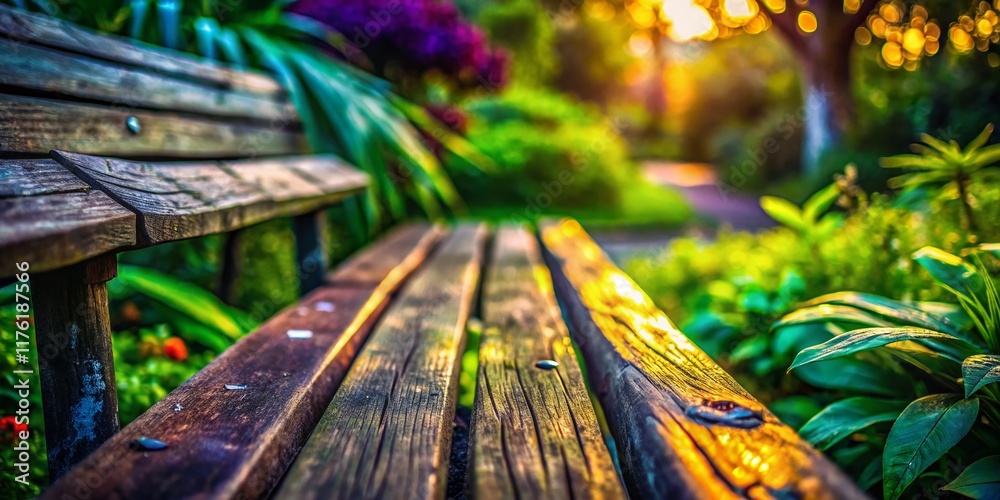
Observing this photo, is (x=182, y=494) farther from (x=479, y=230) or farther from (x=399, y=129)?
(x=479, y=230)

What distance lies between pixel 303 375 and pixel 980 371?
4.05 ft

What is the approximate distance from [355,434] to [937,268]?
132 cm

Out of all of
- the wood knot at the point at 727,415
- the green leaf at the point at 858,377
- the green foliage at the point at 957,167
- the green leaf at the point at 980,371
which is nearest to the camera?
the wood knot at the point at 727,415

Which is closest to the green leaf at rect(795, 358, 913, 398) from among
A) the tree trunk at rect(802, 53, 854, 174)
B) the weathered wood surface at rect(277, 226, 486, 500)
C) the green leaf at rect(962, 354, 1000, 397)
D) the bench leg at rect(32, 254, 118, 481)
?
the green leaf at rect(962, 354, 1000, 397)

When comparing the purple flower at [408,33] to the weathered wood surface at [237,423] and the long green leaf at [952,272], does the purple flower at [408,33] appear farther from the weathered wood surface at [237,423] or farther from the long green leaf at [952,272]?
the long green leaf at [952,272]

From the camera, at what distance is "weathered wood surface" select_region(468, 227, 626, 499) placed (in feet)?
2.78

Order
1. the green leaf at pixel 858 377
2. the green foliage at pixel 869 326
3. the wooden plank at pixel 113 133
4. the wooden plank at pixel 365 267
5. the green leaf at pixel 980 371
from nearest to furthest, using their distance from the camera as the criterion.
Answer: the green leaf at pixel 980 371
the wooden plank at pixel 113 133
the green foliage at pixel 869 326
the green leaf at pixel 858 377
the wooden plank at pixel 365 267

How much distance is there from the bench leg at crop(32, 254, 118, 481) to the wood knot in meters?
1.03

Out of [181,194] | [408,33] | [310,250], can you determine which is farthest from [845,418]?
[408,33]

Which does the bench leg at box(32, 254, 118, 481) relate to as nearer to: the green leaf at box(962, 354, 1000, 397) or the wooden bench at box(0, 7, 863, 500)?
the wooden bench at box(0, 7, 863, 500)

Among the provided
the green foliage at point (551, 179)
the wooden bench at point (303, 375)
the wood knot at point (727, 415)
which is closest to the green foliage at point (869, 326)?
the wood knot at point (727, 415)

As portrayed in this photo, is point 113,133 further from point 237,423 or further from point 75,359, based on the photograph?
point 237,423

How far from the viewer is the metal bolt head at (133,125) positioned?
1581mm

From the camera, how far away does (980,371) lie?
3.54 ft
